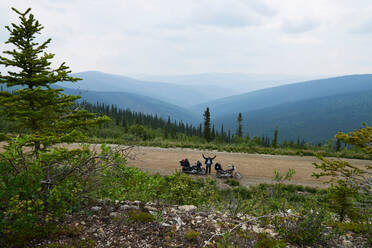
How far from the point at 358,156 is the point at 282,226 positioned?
2377 centimetres

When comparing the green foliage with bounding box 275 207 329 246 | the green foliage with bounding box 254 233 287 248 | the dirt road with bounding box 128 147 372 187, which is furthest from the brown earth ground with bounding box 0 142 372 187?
the green foliage with bounding box 254 233 287 248

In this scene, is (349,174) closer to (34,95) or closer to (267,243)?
(267,243)

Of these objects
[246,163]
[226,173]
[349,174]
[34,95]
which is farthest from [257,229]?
[246,163]

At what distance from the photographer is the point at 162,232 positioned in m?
4.44

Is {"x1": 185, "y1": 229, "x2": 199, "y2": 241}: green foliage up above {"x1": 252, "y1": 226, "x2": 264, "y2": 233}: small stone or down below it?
above

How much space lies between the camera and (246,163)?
19062 mm

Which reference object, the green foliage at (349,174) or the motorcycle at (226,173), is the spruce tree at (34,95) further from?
the motorcycle at (226,173)

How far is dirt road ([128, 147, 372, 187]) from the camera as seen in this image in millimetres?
15531

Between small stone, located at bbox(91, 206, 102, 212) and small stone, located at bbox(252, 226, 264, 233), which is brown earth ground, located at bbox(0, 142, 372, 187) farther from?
small stone, located at bbox(252, 226, 264, 233)

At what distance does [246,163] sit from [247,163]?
0.29ft

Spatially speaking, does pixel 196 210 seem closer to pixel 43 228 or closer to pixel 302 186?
pixel 43 228

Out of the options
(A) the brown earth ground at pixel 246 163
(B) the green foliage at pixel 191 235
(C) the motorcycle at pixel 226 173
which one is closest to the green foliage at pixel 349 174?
(B) the green foliage at pixel 191 235

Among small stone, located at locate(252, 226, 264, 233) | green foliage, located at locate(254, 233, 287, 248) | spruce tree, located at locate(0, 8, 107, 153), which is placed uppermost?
spruce tree, located at locate(0, 8, 107, 153)

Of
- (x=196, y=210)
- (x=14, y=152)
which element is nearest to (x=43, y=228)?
(x=14, y=152)
